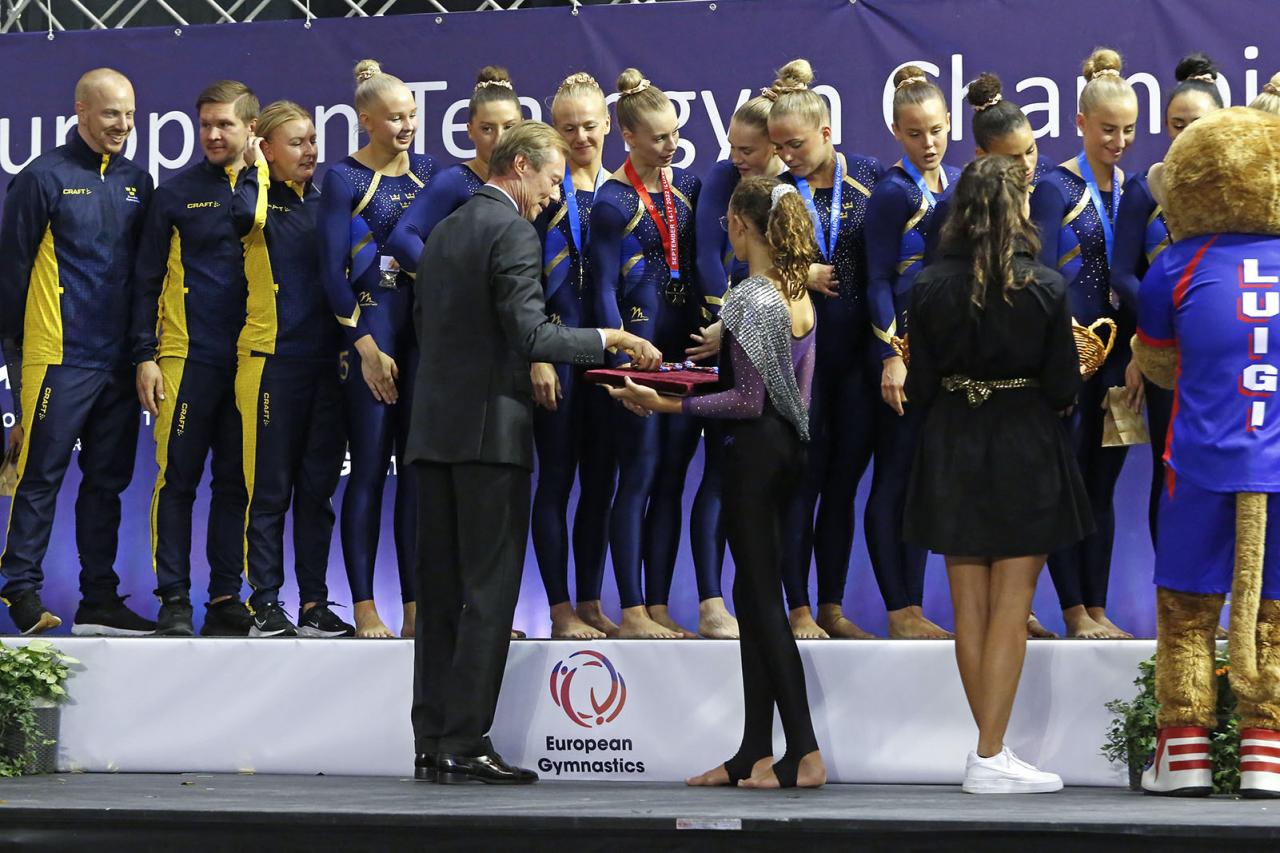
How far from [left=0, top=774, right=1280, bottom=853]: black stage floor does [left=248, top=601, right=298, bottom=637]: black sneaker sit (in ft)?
4.10

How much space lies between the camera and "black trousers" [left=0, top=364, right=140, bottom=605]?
562 cm

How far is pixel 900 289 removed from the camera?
17.3 feet

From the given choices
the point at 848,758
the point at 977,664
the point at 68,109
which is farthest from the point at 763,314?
the point at 68,109

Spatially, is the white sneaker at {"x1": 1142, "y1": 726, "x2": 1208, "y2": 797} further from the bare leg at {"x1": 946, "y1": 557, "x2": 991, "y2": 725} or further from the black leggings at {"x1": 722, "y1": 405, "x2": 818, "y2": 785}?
the black leggings at {"x1": 722, "y1": 405, "x2": 818, "y2": 785}

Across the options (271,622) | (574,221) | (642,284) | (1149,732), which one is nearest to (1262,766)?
(1149,732)

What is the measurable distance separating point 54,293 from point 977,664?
3215mm

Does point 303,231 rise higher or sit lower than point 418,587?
higher

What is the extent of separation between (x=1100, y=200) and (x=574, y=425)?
1.71m

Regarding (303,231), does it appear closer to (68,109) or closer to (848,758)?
(68,109)

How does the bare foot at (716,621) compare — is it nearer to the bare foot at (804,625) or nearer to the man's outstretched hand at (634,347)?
the bare foot at (804,625)

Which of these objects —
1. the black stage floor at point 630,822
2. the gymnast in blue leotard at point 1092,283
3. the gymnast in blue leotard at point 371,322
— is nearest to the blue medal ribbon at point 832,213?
the gymnast in blue leotard at point 1092,283

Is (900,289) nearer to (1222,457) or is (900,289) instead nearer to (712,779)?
(1222,457)

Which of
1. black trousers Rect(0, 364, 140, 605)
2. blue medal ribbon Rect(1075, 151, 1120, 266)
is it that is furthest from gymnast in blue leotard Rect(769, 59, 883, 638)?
black trousers Rect(0, 364, 140, 605)

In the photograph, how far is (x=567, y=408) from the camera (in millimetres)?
5367
